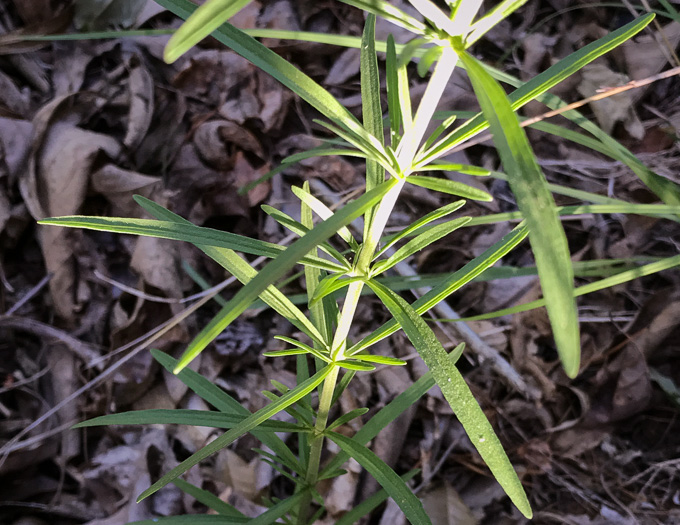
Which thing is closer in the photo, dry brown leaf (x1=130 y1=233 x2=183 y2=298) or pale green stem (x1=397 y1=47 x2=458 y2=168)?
pale green stem (x1=397 y1=47 x2=458 y2=168)

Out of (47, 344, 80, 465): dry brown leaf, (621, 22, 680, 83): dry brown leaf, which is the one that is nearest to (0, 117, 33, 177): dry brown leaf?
(47, 344, 80, 465): dry brown leaf

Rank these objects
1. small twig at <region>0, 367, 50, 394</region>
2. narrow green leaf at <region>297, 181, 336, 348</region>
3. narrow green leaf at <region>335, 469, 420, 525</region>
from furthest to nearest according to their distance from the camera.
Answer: small twig at <region>0, 367, 50, 394</region>
narrow green leaf at <region>335, 469, 420, 525</region>
narrow green leaf at <region>297, 181, 336, 348</region>

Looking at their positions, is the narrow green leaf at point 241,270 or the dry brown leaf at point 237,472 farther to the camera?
the dry brown leaf at point 237,472

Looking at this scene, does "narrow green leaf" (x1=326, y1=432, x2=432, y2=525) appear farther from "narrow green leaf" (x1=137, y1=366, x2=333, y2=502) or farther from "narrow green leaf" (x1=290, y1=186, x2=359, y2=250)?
"narrow green leaf" (x1=290, y1=186, x2=359, y2=250)

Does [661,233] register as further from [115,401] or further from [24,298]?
[24,298]

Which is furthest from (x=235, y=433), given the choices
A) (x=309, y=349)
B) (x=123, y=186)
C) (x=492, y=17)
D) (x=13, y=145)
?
(x=13, y=145)

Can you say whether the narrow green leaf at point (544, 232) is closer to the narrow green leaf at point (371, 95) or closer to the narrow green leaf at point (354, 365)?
the narrow green leaf at point (371, 95)

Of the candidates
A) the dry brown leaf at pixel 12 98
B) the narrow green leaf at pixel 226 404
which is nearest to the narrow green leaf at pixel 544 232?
the narrow green leaf at pixel 226 404
